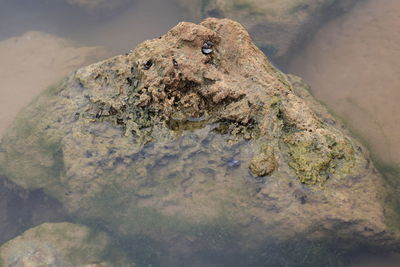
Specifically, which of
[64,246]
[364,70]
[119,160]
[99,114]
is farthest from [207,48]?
[364,70]

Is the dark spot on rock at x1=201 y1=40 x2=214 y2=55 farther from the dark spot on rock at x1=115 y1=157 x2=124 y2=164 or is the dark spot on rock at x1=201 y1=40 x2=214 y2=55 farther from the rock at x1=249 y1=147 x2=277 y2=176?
the dark spot on rock at x1=115 y1=157 x2=124 y2=164

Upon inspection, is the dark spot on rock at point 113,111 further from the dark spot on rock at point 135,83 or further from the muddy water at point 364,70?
the muddy water at point 364,70

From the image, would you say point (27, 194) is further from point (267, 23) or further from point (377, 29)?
point (377, 29)

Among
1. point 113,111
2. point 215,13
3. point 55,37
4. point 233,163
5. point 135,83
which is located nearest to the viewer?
point 233,163

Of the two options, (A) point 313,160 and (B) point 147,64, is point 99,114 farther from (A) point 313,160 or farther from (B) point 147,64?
(A) point 313,160

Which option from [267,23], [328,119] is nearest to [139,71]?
[328,119]

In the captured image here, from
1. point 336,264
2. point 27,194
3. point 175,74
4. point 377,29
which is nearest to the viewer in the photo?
point 175,74
